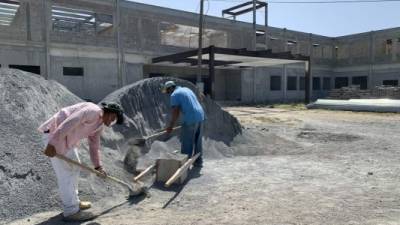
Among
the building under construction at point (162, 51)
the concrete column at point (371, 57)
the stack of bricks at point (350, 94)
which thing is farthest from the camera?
the concrete column at point (371, 57)

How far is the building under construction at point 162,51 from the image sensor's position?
1980 cm

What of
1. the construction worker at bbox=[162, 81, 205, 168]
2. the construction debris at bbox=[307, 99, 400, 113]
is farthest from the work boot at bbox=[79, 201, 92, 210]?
the construction debris at bbox=[307, 99, 400, 113]

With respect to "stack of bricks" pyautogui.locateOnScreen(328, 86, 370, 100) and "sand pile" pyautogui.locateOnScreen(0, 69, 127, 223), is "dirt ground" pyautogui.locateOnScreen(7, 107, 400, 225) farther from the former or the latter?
"stack of bricks" pyautogui.locateOnScreen(328, 86, 370, 100)

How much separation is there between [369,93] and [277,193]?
24.3 meters

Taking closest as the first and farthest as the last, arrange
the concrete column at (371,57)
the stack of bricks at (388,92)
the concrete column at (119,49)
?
the concrete column at (119,49)
the stack of bricks at (388,92)
the concrete column at (371,57)

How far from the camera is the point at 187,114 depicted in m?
6.52

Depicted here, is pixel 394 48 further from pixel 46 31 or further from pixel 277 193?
pixel 277 193

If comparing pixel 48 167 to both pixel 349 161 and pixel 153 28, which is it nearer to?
pixel 349 161

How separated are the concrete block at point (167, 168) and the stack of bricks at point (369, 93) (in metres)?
23.7

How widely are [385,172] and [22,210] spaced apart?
567 cm

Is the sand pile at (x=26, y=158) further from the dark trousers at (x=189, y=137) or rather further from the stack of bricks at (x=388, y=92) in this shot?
the stack of bricks at (x=388, y=92)

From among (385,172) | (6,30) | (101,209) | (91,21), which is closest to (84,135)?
(101,209)

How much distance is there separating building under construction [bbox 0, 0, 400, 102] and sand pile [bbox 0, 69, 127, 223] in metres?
13.5

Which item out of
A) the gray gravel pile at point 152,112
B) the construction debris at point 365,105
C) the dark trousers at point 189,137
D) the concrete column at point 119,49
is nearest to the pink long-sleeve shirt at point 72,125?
the dark trousers at point 189,137
